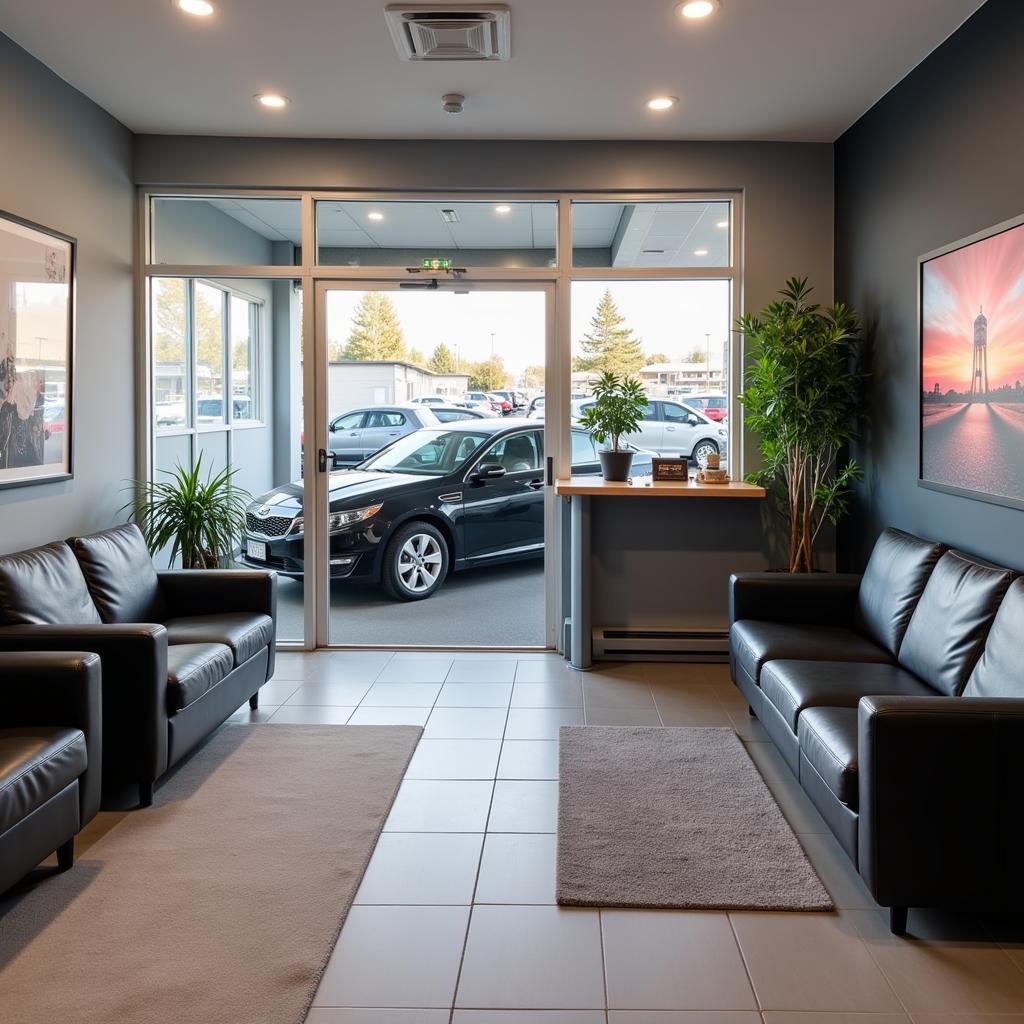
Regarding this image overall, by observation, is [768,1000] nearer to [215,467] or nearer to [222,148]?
[215,467]

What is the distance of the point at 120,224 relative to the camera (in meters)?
5.03

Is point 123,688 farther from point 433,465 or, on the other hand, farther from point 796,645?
point 433,465

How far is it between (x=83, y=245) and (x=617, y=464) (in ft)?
9.41

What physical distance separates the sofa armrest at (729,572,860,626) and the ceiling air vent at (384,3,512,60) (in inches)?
97.8

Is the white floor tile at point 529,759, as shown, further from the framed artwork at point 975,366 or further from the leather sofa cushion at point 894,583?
the framed artwork at point 975,366

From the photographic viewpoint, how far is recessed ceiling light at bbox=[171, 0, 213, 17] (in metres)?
3.50

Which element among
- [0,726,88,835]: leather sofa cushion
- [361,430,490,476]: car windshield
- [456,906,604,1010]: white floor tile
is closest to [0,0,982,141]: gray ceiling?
[361,430,490,476]: car windshield

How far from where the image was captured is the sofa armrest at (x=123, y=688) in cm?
318

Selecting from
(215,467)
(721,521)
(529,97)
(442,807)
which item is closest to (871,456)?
(721,521)

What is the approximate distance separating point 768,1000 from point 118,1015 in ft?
4.70

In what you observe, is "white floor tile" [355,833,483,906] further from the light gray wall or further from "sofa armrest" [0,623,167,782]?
the light gray wall

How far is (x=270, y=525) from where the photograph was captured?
5.52m

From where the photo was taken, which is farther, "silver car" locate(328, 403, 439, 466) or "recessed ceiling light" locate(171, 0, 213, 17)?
"silver car" locate(328, 403, 439, 466)

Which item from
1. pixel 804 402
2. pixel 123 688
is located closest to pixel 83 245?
pixel 123 688
